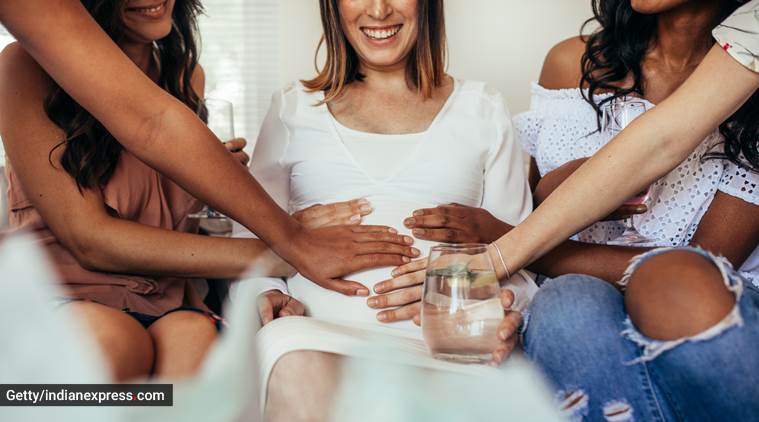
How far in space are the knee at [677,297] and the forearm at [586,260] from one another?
0.45 metres

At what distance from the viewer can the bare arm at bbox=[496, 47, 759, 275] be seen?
1229mm

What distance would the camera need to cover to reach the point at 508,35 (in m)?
4.36

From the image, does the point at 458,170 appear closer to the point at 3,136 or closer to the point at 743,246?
the point at 743,246

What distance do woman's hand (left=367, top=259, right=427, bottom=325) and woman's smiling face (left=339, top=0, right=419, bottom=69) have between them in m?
0.53

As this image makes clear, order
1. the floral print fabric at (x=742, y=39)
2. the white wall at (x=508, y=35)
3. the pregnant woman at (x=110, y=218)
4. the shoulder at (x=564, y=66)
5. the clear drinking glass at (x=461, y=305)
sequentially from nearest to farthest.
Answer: the clear drinking glass at (x=461, y=305)
the floral print fabric at (x=742, y=39)
the pregnant woman at (x=110, y=218)
the shoulder at (x=564, y=66)
the white wall at (x=508, y=35)

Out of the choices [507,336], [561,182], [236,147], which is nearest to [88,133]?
[236,147]

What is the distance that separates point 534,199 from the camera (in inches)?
72.3

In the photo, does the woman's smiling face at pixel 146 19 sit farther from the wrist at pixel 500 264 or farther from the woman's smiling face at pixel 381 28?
the wrist at pixel 500 264

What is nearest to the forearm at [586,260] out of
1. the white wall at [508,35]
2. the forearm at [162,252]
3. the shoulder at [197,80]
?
the forearm at [162,252]

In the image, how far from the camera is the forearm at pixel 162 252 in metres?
1.39

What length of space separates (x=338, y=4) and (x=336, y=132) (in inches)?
11.8

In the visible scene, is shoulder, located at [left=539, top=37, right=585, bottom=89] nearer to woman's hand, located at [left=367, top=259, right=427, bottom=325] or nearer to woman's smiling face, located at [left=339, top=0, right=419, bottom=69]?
woman's smiling face, located at [left=339, top=0, right=419, bottom=69]

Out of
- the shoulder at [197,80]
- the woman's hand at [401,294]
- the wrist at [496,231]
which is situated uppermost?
the shoulder at [197,80]

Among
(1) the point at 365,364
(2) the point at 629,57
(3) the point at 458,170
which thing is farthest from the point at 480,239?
(1) the point at 365,364
